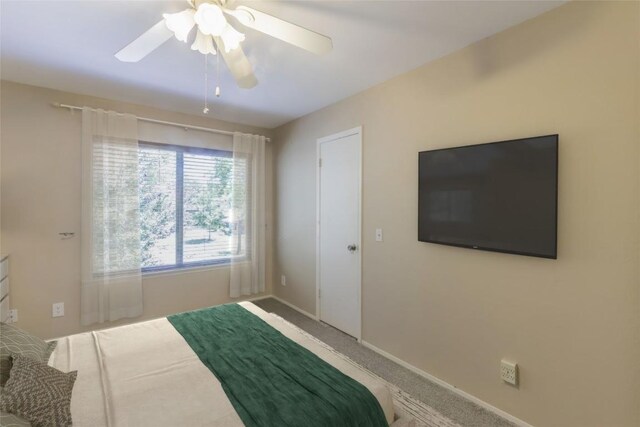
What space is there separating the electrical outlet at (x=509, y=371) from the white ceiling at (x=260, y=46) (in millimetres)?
2119

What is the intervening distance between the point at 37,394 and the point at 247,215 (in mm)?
2885

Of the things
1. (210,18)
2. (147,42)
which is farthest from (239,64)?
(147,42)

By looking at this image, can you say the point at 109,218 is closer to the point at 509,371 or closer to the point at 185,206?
the point at 185,206

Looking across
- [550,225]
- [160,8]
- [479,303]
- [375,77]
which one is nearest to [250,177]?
[375,77]

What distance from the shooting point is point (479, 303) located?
81.8 inches

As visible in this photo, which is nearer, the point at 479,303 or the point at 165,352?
the point at 165,352

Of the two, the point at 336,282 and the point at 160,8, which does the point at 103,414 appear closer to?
the point at 160,8

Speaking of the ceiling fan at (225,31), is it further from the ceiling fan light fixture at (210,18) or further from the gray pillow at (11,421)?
the gray pillow at (11,421)

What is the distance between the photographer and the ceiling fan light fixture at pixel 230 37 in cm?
144

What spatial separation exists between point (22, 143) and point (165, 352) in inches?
100

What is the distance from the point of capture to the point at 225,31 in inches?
56.7

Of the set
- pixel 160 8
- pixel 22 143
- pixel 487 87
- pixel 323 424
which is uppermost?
pixel 160 8

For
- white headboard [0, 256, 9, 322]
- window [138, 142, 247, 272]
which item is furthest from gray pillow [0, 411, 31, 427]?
window [138, 142, 247, 272]

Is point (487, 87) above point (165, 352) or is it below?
above
